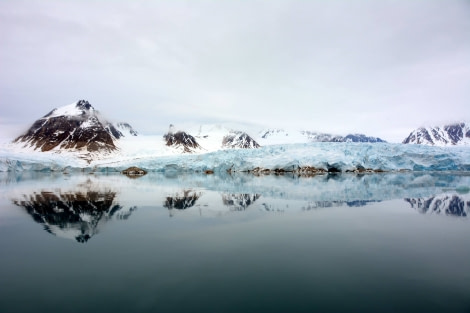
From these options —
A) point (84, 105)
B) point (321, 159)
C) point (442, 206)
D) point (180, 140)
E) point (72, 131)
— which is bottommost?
point (442, 206)

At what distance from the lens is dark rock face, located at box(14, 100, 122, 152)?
105812 mm

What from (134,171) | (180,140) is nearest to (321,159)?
(134,171)

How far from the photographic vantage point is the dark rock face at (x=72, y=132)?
105812 millimetres

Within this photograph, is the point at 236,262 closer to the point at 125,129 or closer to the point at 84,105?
the point at 84,105

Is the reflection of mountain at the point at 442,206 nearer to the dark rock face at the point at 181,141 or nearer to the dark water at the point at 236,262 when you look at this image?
the dark water at the point at 236,262

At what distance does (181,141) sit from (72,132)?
42.4 metres

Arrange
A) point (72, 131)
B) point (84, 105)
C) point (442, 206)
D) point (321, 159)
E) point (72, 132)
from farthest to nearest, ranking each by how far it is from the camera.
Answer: point (84, 105) < point (72, 131) < point (72, 132) < point (321, 159) < point (442, 206)

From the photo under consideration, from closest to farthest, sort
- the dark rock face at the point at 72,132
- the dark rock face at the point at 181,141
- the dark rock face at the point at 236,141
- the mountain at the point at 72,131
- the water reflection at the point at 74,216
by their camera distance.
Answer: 1. the water reflection at the point at 74,216
2. the mountain at the point at 72,131
3. the dark rock face at the point at 72,132
4. the dark rock face at the point at 181,141
5. the dark rock face at the point at 236,141

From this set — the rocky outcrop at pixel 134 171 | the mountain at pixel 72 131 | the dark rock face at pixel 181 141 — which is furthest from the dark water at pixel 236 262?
the dark rock face at pixel 181 141

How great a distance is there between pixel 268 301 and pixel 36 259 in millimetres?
4125

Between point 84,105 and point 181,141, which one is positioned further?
point 181,141

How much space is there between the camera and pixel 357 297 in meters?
3.61

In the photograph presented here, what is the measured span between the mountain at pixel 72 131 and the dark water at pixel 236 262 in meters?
104

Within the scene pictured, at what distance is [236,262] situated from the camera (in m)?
4.90
